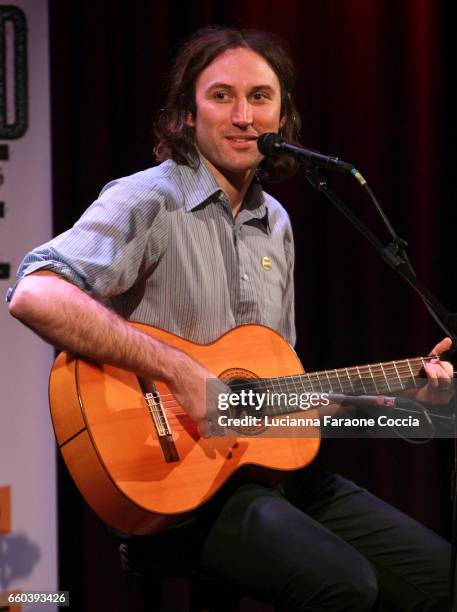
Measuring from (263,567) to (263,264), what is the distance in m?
0.99

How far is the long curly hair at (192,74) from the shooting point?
2.68 m

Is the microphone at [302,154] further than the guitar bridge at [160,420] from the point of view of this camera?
No

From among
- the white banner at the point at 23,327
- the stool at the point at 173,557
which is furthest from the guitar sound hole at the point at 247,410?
the white banner at the point at 23,327

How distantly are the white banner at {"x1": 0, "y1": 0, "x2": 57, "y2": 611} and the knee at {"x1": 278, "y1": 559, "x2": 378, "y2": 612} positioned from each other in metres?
1.48

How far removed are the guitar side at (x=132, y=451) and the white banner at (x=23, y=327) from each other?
3.51ft

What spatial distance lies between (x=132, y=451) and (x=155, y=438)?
0.08m

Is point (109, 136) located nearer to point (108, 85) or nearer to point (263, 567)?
point (108, 85)

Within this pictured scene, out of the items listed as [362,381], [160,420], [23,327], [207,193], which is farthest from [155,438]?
[23,327]

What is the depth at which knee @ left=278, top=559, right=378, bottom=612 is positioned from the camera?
6.53 ft

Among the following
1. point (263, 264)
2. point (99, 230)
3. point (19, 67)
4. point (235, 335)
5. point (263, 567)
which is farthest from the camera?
point (19, 67)

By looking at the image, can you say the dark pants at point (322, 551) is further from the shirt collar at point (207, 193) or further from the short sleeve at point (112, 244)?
the shirt collar at point (207, 193)

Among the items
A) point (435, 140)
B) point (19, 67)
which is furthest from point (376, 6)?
point (19, 67)

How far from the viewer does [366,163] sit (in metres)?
3.72

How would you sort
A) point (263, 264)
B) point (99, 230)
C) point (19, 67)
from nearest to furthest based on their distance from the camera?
point (99, 230), point (263, 264), point (19, 67)
